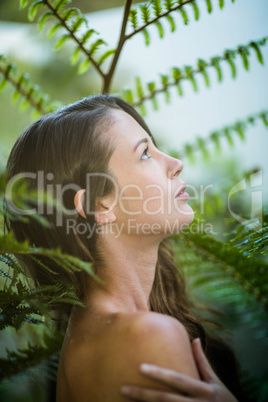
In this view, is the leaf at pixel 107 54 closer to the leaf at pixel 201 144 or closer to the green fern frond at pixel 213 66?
the green fern frond at pixel 213 66

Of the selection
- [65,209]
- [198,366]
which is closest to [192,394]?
[198,366]

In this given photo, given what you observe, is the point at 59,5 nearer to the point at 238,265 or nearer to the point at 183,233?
the point at 183,233

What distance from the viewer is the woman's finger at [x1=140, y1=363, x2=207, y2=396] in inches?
29.9

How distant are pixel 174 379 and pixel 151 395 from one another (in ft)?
0.18

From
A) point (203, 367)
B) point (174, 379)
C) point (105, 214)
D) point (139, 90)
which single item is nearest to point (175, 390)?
point (174, 379)

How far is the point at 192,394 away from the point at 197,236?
0.58m

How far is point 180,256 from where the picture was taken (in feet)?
4.81

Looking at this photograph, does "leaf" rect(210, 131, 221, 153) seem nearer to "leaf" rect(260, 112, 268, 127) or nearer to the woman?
"leaf" rect(260, 112, 268, 127)

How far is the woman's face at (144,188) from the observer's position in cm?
100

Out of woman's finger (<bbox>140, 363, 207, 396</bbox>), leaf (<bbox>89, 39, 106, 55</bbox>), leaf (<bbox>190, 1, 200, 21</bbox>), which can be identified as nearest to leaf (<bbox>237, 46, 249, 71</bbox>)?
leaf (<bbox>190, 1, 200, 21</bbox>)

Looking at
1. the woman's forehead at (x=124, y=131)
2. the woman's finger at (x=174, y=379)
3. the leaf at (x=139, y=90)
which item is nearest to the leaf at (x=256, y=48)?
the leaf at (x=139, y=90)

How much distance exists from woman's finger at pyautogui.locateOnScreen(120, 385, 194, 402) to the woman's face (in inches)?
15.4

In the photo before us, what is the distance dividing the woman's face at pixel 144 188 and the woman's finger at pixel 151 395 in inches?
15.4

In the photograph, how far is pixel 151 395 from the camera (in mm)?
760
